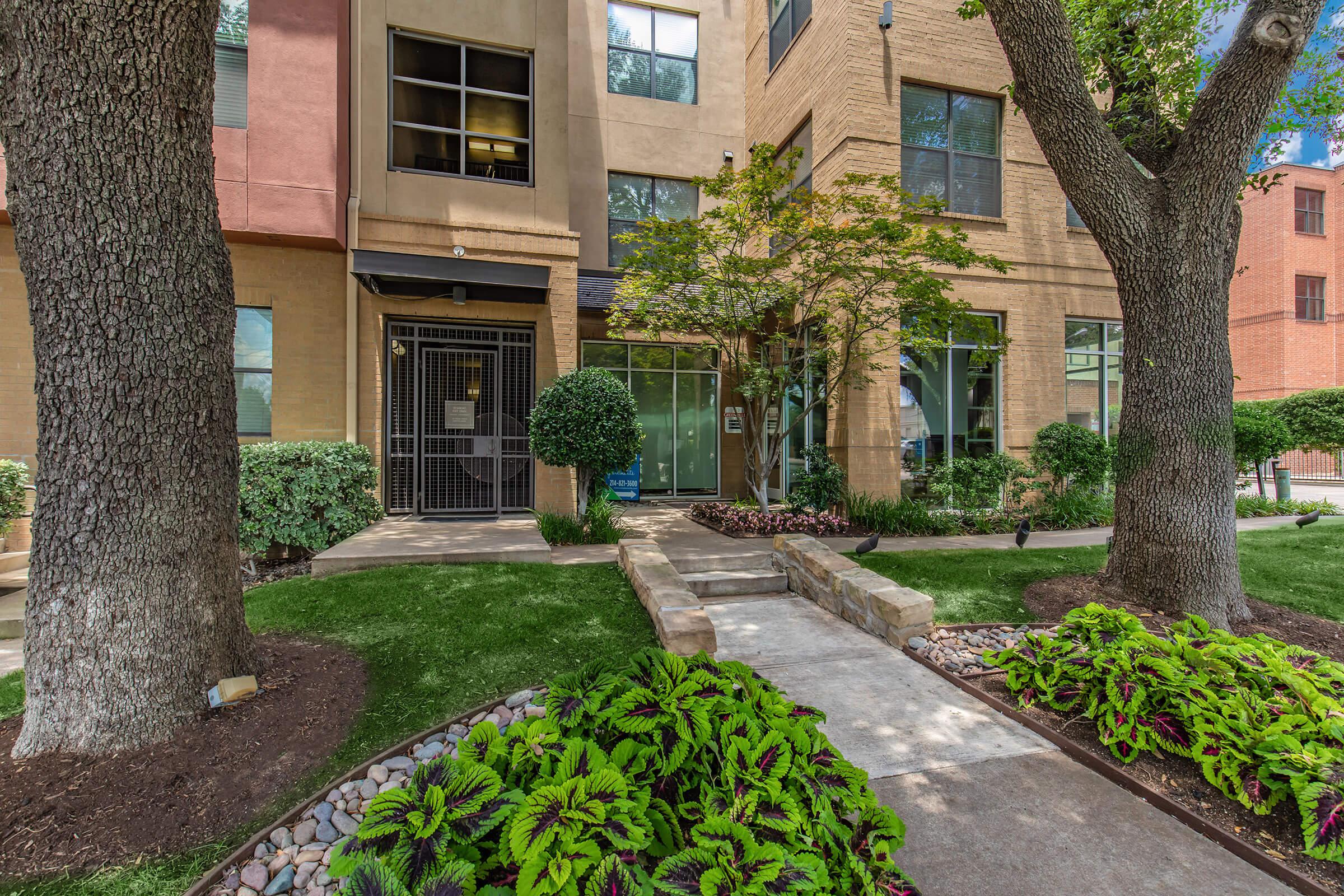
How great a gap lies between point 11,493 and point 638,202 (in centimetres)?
1011

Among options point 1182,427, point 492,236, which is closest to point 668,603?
point 1182,427

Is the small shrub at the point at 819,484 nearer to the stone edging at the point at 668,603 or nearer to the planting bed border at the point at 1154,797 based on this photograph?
the stone edging at the point at 668,603

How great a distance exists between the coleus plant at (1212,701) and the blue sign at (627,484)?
8.67 m

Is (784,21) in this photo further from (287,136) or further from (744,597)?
(744,597)

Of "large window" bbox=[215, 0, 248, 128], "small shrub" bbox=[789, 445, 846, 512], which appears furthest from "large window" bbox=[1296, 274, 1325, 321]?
"large window" bbox=[215, 0, 248, 128]

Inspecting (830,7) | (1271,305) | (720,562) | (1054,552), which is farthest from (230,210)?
(1271,305)

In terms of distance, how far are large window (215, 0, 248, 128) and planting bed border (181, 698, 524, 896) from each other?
8.52 m

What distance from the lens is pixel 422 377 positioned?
883cm

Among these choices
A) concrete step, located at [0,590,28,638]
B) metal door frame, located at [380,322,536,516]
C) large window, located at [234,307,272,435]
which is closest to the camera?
concrete step, located at [0,590,28,638]

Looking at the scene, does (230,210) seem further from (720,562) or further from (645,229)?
(720,562)

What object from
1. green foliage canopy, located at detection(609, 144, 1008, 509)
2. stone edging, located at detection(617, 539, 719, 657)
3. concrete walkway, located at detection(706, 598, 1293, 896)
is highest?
green foliage canopy, located at detection(609, 144, 1008, 509)

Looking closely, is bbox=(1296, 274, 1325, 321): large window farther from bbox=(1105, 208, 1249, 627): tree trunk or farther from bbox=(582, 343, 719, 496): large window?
bbox=(1105, 208, 1249, 627): tree trunk

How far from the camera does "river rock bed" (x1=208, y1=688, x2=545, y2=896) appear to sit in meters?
1.95

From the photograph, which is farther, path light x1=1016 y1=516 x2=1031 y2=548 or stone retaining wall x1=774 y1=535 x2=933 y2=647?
path light x1=1016 y1=516 x2=1031 y2=548
